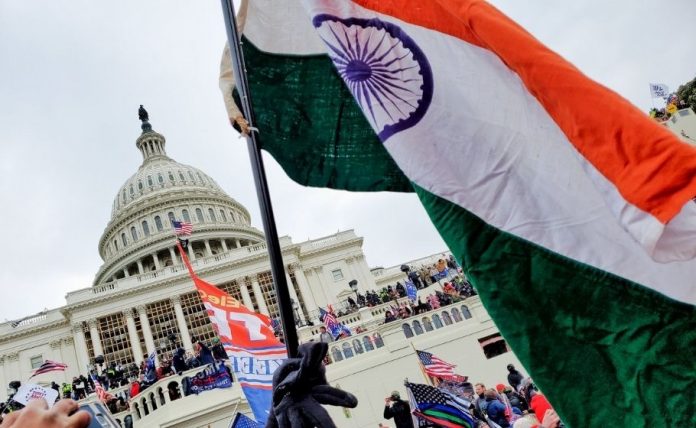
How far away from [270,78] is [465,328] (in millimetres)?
15276

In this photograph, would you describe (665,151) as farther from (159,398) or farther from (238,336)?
(159,398)

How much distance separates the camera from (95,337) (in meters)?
40.7

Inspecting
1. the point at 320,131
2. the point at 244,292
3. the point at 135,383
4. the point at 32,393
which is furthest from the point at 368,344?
the point at 244,292

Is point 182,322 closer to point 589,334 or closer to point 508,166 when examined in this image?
point 508,166

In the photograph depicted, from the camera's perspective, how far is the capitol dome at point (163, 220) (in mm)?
58741

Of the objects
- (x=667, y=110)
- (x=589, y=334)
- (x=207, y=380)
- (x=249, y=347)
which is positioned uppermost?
(x=667, y=110)

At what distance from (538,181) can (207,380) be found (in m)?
16.4

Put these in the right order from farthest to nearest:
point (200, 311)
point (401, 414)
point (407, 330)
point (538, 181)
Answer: point (200, 311) < point (407, 330) < point (401, 414) < point (538, 181)

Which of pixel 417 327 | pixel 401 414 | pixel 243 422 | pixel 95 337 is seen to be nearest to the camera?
A: pixel 243 422

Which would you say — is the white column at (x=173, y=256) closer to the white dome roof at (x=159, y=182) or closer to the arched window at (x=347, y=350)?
the white dome roof at (x=159, y=182)

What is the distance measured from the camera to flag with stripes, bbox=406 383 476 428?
21.4ft

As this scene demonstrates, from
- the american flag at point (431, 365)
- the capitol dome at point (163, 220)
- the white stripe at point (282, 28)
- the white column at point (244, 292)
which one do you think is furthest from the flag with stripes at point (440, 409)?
the capitol dome at point (163, 220)

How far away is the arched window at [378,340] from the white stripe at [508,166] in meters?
15.1

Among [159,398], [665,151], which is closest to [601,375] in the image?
[665,151]
